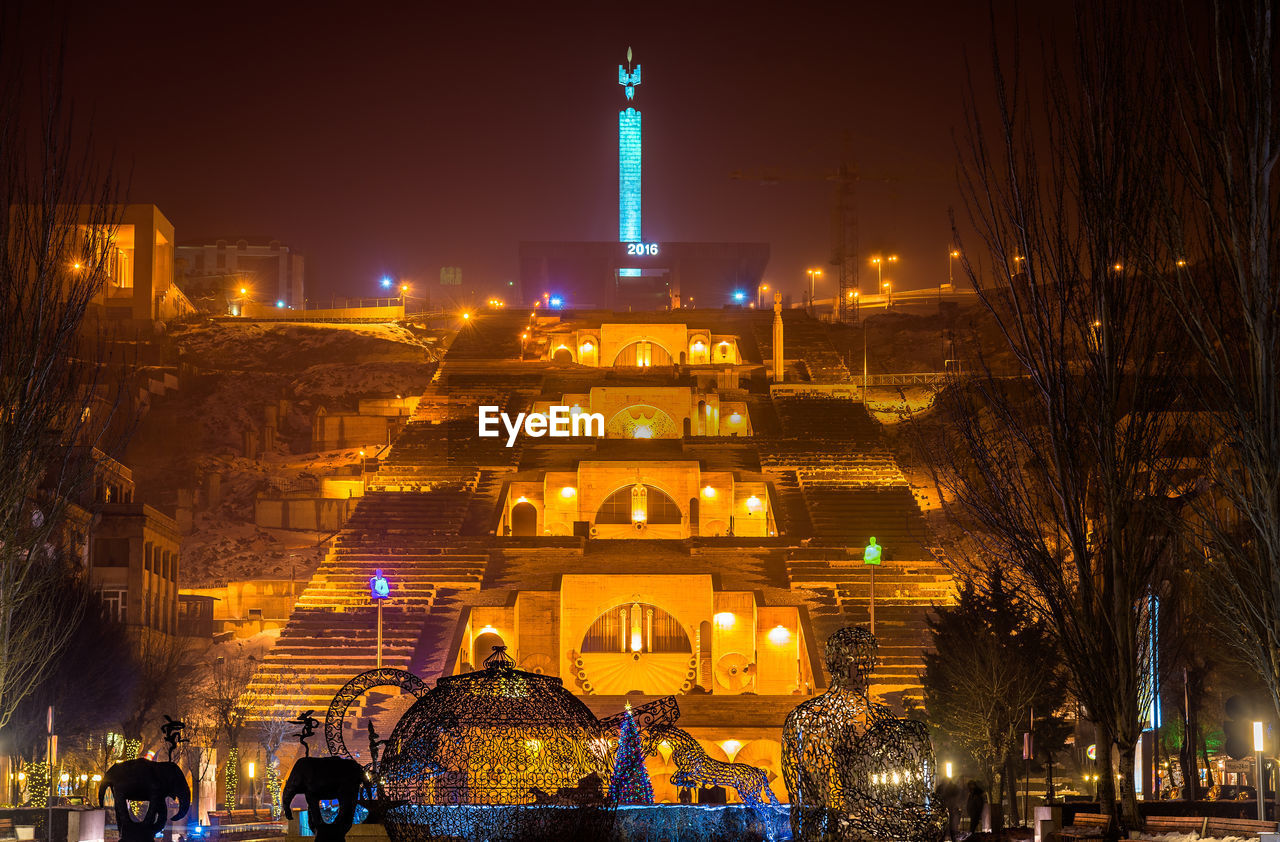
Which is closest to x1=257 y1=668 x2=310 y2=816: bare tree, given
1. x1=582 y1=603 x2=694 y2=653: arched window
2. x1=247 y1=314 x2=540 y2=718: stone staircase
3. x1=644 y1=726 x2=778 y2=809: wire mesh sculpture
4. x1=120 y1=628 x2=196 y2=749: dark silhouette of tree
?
x1=247 y1=314 x2=540 y2=718: stone staircase

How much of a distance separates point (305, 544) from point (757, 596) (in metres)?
31.0

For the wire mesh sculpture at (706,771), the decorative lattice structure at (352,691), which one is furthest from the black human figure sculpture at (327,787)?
the wire mesh sculpture at (706,771)

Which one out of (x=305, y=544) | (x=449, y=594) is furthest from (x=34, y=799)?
(x=305, y=544)

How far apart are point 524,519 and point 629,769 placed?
41.4 metres

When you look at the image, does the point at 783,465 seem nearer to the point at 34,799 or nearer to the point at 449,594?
the point at 449,594

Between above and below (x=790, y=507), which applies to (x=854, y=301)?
above

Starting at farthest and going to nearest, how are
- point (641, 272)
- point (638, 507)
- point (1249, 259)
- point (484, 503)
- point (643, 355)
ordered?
point (641, 272), point (643, 355), point (638, 507), point (484, 503), point (1249, 259)

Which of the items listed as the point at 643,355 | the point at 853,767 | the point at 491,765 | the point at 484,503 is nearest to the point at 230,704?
the point at 484,503

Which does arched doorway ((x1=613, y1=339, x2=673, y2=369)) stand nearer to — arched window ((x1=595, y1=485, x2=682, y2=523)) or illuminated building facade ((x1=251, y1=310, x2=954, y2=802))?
illuminated building facade ((x1=251, y1=310, x2=954, y2=802))

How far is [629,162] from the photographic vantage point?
119125 mm

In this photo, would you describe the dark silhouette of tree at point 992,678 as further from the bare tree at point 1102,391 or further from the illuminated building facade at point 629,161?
the illuminated building facade at point 629,161

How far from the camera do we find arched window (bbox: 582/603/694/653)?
47562 mm

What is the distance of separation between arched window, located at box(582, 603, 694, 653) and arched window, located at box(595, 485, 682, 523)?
9755 millimetres

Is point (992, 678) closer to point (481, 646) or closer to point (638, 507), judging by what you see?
point (481, 646)
